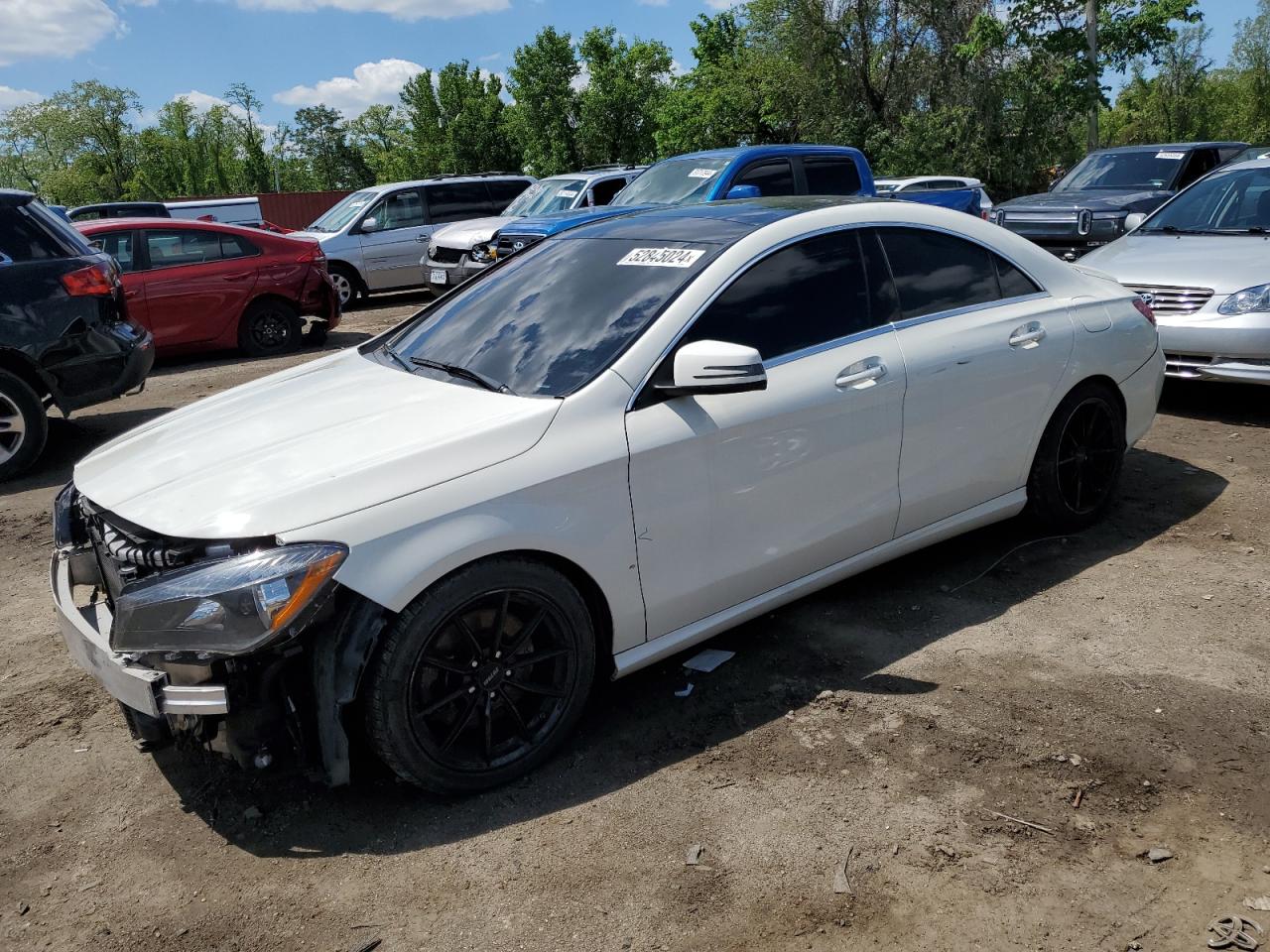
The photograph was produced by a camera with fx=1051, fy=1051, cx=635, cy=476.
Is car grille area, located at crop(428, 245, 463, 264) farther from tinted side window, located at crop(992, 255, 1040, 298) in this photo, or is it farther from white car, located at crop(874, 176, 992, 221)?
tinted side window, located at crop(992, 255, 1040, 298)

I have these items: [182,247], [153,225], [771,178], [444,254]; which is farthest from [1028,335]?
[444,254]

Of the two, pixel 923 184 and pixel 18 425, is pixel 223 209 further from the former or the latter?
pixel 18 425

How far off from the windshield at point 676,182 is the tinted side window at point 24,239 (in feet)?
18.4

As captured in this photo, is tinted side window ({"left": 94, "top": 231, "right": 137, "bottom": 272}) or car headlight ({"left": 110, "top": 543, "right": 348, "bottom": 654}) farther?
tinted side window ({"left": 94, "top": 231, "right": 137, "bottom": 272})

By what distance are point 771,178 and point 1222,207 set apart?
4.25 m

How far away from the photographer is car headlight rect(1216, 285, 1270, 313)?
676cm

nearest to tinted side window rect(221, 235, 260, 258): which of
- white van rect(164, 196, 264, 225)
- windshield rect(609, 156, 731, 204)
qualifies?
windshield rect(609, 156, 731, 204)

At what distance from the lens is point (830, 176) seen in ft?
36.7

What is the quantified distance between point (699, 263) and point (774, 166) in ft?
24.9

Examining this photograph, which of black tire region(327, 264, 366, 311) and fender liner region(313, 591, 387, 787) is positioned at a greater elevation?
black tire region(327, 264, 366, 311)

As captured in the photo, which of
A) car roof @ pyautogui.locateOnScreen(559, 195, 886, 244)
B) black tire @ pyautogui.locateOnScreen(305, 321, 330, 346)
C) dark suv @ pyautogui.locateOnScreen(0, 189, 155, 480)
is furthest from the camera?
black tire @ pyautogui.locateOnScreen(305, 321, 330, 346)

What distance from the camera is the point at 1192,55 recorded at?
5200 cm

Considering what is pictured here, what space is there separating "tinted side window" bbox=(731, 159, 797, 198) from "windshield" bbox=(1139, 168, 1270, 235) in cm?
361

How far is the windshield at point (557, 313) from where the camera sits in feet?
11.7
